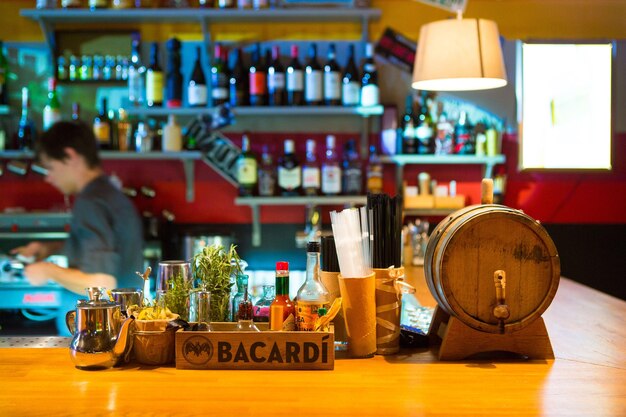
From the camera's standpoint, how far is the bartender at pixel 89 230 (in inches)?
111

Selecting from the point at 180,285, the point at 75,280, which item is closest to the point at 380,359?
the point at 180,285

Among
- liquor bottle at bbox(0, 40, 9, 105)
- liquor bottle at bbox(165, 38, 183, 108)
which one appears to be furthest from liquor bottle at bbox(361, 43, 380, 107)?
liquor bottle at bbox(0, 40, 9, 105)

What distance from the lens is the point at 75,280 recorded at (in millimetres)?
2809

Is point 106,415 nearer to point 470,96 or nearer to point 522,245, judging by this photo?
point 522,245

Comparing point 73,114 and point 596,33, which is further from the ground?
point 596,33

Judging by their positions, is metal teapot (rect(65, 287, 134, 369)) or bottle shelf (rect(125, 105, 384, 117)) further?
bottle shelf (rect(125, 105, 384, 117))

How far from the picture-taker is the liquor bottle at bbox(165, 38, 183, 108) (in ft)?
14.9

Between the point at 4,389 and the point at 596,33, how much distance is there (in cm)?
438

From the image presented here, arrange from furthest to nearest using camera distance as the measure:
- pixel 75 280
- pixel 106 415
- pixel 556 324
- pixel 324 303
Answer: pixel 75 280
pixel 556 324
pixel 324 303
pixel 106 415

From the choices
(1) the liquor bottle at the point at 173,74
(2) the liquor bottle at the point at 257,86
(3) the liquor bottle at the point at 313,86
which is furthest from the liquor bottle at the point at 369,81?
(1) the liquor bottle at the point at 173,74

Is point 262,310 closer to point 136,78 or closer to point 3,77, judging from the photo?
point 136,78

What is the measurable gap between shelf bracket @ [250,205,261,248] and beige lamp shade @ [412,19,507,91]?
7.10 feet

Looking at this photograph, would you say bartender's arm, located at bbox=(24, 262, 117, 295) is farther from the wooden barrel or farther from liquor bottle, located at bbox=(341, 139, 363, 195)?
liquor bottle, located at bbox=(341, 139, 363, 195)

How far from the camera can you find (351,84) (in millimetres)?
4383
